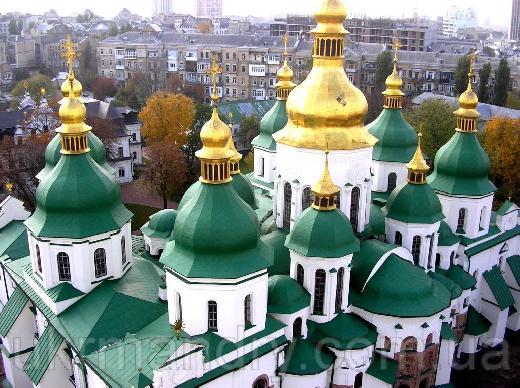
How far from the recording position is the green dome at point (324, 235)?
1766 centimetres

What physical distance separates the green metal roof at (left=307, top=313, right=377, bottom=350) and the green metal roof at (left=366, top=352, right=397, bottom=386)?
0.86 metres

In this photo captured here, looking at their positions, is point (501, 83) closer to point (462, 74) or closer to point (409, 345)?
point (462, 74)

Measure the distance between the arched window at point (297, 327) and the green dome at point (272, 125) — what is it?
9.04 meters

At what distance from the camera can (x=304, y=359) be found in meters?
17.9

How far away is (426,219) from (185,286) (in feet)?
30.5

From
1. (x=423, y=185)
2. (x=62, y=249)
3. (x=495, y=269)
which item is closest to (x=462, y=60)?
(x=495, y=269)

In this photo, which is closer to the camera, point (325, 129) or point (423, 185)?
point (325, 129)

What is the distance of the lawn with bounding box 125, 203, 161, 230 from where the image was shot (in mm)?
37013

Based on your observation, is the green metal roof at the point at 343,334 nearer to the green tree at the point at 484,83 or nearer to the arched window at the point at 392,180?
the arched window at the point at 392,180

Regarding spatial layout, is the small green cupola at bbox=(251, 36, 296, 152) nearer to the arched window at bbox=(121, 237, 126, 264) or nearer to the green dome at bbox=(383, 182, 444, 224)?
the green dome at bbox=(383, 182, 444, 224)

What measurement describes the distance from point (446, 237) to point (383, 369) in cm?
660

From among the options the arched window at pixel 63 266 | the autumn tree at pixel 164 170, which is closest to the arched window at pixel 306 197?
the arched window at pixel 63 266

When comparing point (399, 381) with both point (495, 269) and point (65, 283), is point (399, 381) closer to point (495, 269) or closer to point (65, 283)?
point (495, 269)

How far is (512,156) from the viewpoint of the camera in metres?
39.1
